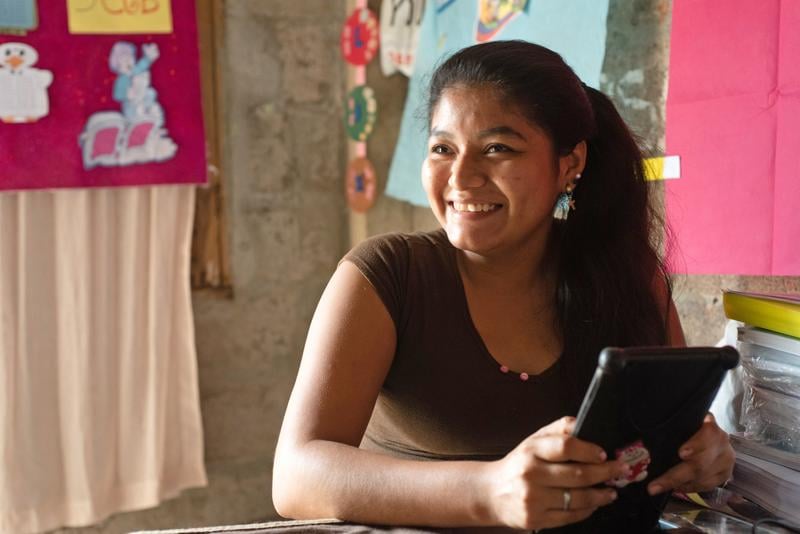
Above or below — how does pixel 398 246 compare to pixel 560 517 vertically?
above

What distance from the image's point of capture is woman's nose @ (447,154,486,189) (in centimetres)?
122

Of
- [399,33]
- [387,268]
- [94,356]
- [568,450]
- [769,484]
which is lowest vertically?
[94,356]

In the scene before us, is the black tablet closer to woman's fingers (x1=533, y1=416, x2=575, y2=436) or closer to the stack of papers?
woman's fingers (x1=533, y1=416, x2=575, y2=436)

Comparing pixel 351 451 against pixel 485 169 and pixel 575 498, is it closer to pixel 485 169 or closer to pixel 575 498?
pixel 575 498

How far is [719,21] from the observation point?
1.43 metres

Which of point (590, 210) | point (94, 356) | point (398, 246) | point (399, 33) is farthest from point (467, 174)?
point (94, 356)

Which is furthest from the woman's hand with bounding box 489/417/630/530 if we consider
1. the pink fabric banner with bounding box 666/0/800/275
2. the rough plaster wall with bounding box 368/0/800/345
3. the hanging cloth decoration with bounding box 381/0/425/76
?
the hanging cloth decoration with bounding box 381/0/425/76

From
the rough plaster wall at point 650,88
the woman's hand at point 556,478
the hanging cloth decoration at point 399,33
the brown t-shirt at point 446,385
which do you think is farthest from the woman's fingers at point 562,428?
the hanging cloth decoration at point 399,33

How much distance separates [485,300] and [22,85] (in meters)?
1.50

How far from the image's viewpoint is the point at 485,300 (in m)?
1.31

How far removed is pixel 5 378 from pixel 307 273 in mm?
899

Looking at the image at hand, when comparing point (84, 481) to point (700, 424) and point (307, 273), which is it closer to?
point (307, 273)

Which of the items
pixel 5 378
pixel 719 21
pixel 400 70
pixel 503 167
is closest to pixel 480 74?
pixel 503 167

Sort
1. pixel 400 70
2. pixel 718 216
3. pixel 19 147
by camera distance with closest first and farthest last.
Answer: pixel 718 216 → pixel 19 147 → pixel 400 70
